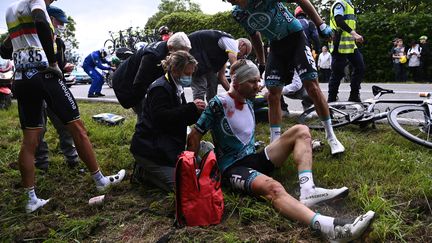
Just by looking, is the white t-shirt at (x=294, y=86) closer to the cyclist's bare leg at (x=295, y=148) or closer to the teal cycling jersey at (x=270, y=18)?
the teal cycling jersey at (x=270, y=18)

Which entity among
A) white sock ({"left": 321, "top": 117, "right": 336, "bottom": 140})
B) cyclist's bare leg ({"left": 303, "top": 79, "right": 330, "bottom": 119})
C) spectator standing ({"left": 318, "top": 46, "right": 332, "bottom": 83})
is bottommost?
spectator standing ({"left": 318, "top": 46, "right": 332, "bottom": 83})

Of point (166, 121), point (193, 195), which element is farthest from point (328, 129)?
point (193, 195)

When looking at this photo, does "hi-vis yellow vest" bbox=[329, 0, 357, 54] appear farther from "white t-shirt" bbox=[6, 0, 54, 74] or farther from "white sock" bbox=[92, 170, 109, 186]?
"white t-shirt" bbox=[6, 0, 54, 74]

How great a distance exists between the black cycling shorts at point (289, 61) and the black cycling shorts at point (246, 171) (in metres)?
1.00

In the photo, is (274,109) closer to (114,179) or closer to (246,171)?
(246,171)

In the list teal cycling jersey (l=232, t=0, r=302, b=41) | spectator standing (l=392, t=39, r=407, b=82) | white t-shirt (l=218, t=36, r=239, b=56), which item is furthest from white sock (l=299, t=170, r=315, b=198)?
spectator standing (l=392, t=39, r=407, b=82)

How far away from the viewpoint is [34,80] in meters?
3.29

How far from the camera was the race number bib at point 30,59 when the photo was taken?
3.27m

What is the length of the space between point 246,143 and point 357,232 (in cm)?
125

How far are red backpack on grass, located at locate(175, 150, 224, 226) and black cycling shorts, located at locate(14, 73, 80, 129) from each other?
1.28m

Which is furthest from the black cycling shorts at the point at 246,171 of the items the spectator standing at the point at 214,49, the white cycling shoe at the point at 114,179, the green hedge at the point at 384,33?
the green hedge at the point at 384,33

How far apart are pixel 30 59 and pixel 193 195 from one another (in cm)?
178

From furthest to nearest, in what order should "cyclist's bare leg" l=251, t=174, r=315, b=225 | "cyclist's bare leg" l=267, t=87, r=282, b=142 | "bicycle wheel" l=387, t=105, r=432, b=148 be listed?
"cyclist's bare leg" l=267, t=87, r=282, b=142
"bicycle wheel" l=387, t=105, r=432, b=148
"cyclist's bare leg" l=251, t=174, r=315, b=225

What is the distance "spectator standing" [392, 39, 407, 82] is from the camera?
14.3 m
